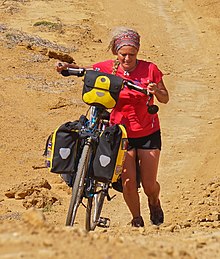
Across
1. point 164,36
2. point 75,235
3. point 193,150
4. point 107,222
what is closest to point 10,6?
point 164,36

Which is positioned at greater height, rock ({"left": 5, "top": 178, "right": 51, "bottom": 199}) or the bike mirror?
the bike mirror

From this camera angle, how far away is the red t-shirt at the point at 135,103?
552 cm

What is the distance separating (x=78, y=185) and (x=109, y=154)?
0.31 meters

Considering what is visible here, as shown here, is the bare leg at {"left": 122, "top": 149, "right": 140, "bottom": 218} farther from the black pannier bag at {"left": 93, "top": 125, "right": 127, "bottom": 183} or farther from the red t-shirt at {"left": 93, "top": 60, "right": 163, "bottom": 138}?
the black pannier bag at {"left": 93, "top": 125, "right": 127, "bottom": 183}

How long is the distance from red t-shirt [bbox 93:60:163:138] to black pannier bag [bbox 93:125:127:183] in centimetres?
42

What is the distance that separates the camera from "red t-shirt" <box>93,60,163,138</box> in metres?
5.52

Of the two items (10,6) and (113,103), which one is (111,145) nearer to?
(113,103)

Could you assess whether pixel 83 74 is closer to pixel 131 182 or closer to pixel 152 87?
pixel 152 87

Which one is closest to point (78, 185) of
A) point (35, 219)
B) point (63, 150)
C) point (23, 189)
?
point (63, 150)

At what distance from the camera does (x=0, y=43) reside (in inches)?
628

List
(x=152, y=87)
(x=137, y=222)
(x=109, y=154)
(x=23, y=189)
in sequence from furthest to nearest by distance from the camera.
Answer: (x=23, y=189)
(x=137, y=222)
(x=152, y=87)
(x=109, y=154)

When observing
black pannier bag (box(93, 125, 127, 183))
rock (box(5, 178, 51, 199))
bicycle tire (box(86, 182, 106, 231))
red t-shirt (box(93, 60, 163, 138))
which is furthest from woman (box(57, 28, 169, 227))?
rock (box(5, 178, 51, 199))

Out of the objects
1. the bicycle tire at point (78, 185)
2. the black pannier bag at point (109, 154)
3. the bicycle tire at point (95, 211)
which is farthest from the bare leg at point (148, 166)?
the bicycle tire at point (78, 185)

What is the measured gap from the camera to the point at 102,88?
5.20 metres
